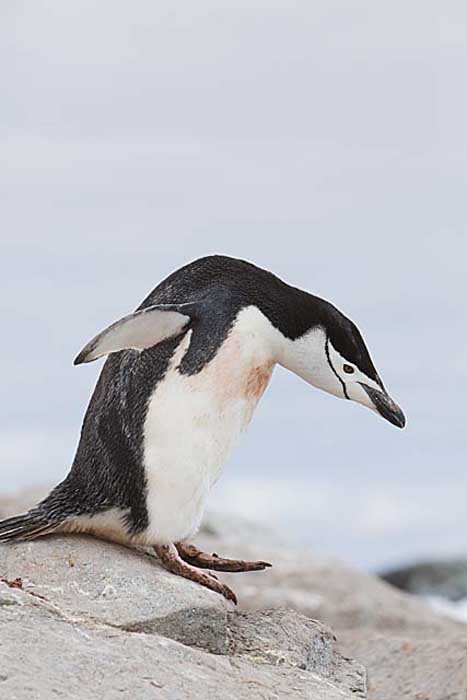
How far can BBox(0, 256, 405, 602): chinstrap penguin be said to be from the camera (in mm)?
2994

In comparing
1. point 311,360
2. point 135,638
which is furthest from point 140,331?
point 135,638

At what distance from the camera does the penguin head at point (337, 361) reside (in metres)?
3.06

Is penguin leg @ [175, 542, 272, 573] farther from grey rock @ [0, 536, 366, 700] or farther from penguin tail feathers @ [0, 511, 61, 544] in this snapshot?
penguin tail feathers @ [0, 511, 61, 544]

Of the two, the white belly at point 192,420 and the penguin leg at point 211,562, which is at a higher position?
the white belly at point 192,420

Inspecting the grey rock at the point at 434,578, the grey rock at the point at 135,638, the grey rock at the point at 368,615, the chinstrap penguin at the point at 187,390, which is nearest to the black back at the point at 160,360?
the chinstrap penguin at the point at 187,390

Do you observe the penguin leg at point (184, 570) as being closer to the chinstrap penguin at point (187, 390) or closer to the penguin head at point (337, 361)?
the chinstrap penguin at point (187, 390)

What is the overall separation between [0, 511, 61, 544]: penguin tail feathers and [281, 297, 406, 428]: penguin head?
2.00ft

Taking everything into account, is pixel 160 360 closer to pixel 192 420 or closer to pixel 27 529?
pixel 192 420

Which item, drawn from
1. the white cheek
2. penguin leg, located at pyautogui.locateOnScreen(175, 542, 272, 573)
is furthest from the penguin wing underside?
penguin leg, located at pyautogui.locateOnScreen(175, 542, 272, 573)

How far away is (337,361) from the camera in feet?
10.1

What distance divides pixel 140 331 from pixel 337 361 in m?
0.44

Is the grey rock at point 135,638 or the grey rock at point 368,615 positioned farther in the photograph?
the grey rock at point 368,615

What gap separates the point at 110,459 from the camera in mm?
3062

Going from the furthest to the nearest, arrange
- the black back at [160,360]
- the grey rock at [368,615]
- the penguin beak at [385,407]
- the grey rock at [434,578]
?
1. the grey rock at [434,578]
2. the grey rock at [368,615]
3. the penguin beak at [385,407]
4. the black back at [160,360]
